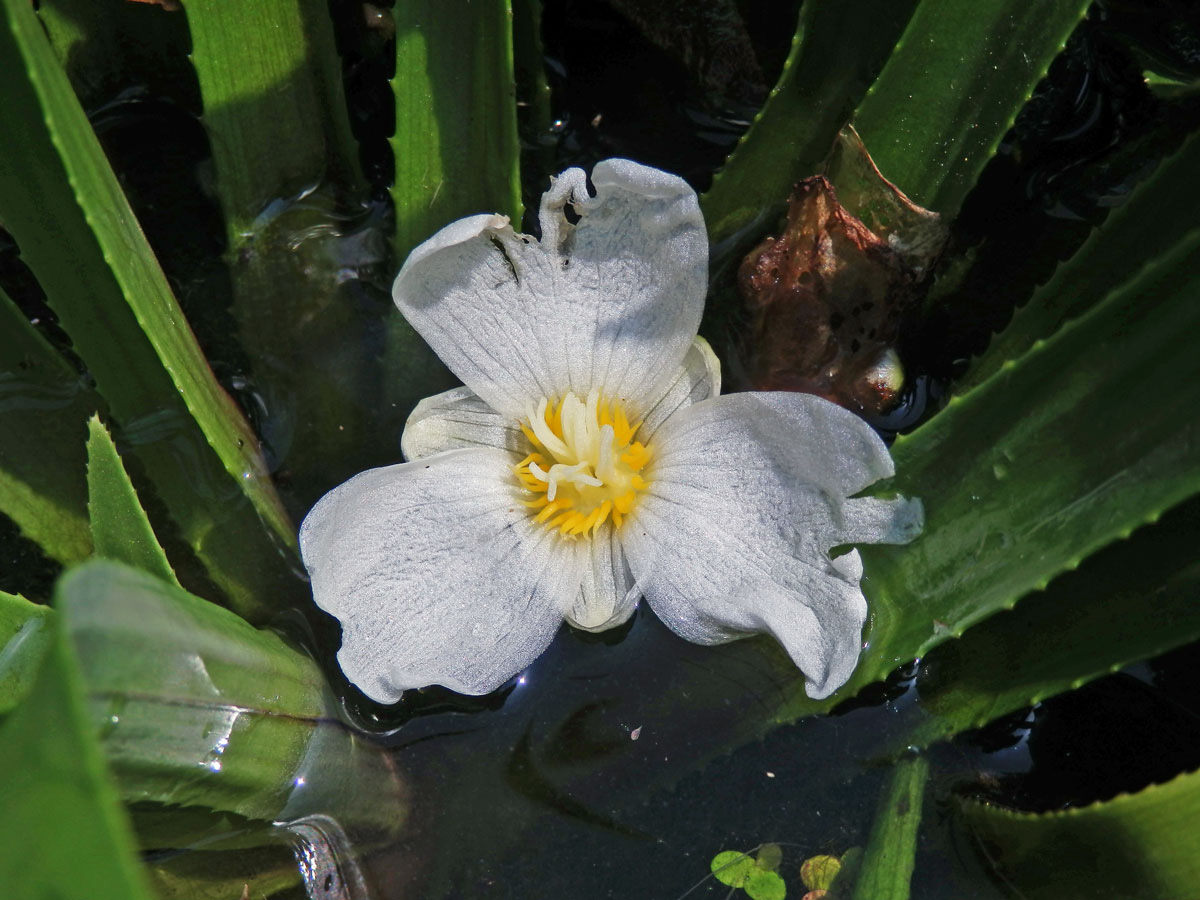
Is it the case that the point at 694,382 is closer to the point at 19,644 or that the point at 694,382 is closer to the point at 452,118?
the point at 452,118

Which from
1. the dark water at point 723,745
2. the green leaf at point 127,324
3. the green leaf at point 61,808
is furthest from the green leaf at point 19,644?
the green leaf at point 61,808

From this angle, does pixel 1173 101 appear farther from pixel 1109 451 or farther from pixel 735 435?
pixel 735 435

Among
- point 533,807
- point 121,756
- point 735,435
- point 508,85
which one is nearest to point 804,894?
point 533,807

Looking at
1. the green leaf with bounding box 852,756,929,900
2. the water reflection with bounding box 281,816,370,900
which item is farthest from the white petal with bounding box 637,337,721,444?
the water reflection with bounding box 281,816,370,900

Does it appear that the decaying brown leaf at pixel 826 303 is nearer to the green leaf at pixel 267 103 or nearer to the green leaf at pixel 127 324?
the green leaf at pixel 267 103

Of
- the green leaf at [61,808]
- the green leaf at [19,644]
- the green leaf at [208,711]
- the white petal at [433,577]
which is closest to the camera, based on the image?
the green leaf at [61,808]
